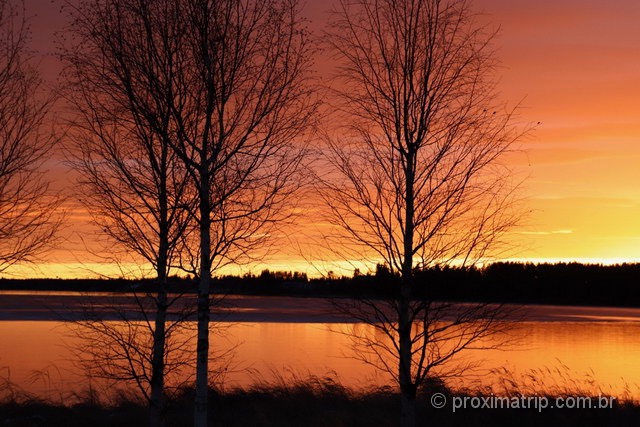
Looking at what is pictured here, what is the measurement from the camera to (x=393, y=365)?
3534cm

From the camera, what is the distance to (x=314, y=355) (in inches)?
1508

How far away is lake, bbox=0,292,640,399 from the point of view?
28.2 metres

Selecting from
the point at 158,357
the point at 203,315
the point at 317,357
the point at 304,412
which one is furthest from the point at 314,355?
the point at 203,315

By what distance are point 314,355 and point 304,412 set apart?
54.5ft

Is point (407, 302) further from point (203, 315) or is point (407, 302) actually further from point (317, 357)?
point (317, 357)

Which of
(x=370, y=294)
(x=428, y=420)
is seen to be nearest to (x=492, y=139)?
(x=370, y=294)

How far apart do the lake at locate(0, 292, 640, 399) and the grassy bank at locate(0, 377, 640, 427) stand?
4.31ft

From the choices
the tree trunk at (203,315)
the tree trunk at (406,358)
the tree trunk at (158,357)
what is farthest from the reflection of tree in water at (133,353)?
the tree trunk at (406,358)

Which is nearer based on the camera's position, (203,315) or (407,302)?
(203,315)

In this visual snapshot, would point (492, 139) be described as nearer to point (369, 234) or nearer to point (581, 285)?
point (369, 234)

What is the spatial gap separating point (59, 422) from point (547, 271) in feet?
318

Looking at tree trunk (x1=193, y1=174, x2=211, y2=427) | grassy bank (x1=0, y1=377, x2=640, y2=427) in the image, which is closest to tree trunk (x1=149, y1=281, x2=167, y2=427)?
tree trunk (x1=193, y1=174, x2=211, y2=427)

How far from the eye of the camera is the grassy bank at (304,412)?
20.2 m

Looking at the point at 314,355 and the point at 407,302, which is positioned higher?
the point at 407,302
